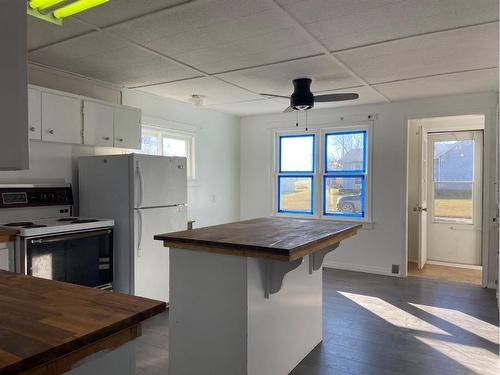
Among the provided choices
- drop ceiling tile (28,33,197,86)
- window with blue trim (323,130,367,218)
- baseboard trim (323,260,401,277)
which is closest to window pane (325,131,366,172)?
window with blue trim (323,130,367,218)

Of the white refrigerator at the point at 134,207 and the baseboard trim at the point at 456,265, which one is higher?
the white refrigerator at the point at 134,207

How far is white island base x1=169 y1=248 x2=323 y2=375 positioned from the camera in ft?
7.02

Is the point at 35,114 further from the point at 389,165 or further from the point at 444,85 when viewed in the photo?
the point at 389,165

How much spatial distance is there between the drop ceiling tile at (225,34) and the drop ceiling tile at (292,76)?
0.21 m

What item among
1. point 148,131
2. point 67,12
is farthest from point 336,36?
point 148,131

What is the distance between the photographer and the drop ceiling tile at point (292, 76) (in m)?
3.34

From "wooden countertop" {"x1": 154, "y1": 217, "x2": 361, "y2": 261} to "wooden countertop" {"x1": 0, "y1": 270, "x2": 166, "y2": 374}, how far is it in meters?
0.85

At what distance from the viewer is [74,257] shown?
10.2 feet

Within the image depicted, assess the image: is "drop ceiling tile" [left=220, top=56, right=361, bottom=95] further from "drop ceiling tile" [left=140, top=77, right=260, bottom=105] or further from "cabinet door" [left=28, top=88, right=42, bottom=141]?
"cabinet door" [left=28, top=88, right=42, bottom=141]

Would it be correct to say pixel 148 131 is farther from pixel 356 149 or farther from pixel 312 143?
pixel 356 149

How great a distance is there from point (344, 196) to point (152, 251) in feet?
9.75

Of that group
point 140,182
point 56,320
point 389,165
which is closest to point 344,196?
point 389,165

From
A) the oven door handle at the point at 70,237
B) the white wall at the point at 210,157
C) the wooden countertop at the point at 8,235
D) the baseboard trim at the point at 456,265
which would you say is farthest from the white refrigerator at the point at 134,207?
the baseboard trim at the point at 456,265

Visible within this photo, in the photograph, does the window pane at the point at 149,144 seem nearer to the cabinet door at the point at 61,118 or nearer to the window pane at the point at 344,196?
the cabinet door at the point at 61,118
